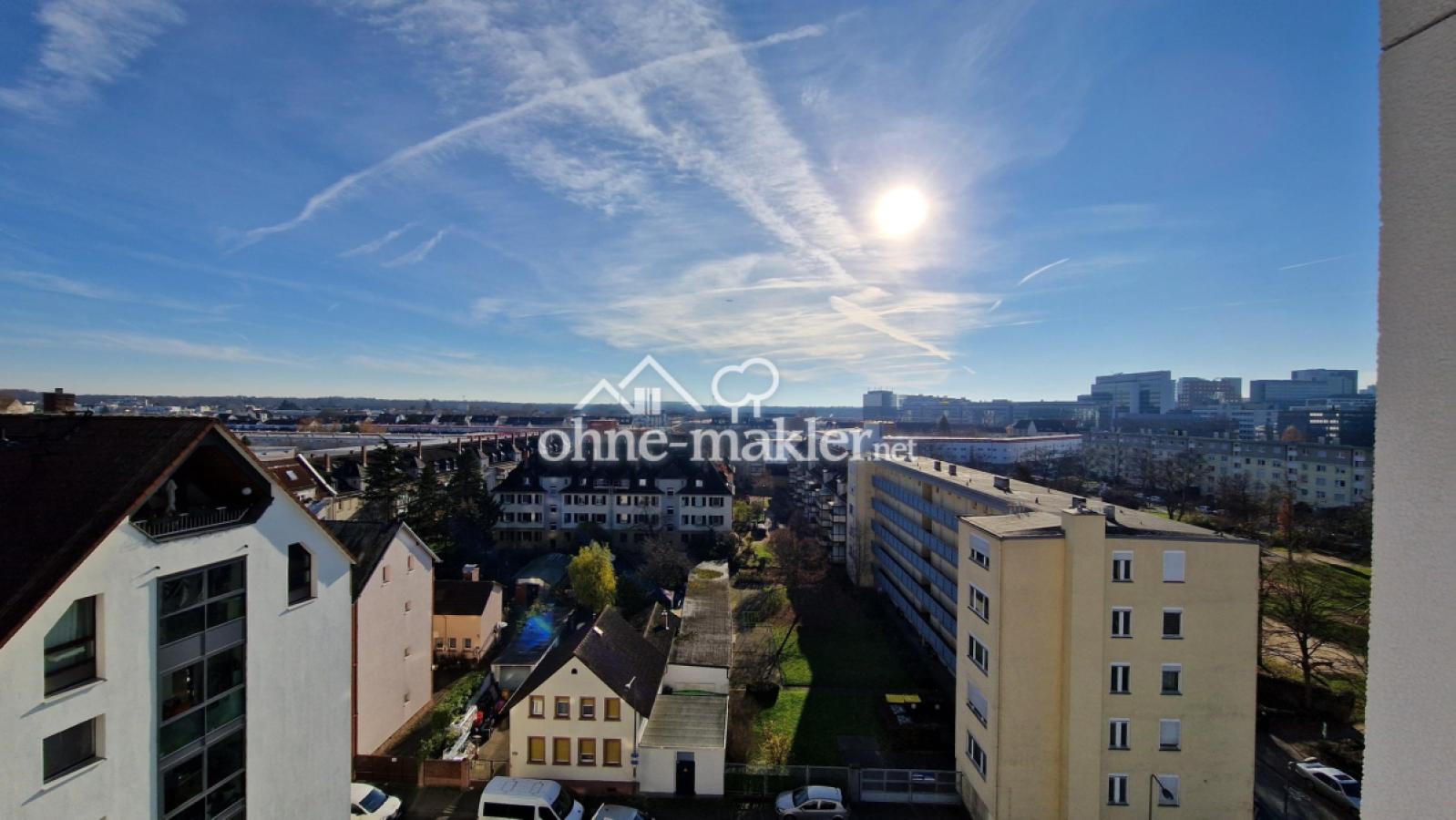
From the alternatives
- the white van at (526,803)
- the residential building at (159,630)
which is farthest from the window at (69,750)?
the white van at (526,803)

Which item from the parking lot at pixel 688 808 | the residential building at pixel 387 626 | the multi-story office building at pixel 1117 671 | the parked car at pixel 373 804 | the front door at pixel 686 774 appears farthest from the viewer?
the residential building at pixel 387 626

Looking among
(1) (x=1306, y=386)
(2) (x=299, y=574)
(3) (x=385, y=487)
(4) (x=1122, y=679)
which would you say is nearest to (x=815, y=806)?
(4) (x=1122, y=679)

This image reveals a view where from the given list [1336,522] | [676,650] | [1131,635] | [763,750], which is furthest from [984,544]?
[1336,522]

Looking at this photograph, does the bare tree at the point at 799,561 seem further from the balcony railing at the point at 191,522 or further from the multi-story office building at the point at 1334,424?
the multi-story office building at the point at 1334,424

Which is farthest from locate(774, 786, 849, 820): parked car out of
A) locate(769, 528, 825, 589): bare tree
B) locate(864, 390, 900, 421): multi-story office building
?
locate(864, 390, 900, 421): multi-story office building

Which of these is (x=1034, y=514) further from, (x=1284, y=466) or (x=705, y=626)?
(x=1284, y=466)

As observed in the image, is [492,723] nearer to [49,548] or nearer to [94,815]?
[94,815]

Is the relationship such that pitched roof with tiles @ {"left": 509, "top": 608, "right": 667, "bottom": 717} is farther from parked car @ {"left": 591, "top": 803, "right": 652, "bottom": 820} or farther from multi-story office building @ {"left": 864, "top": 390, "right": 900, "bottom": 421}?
multi-story office building @ {"left": 864, "top": 390, "right": 900, "bottom": 421}
